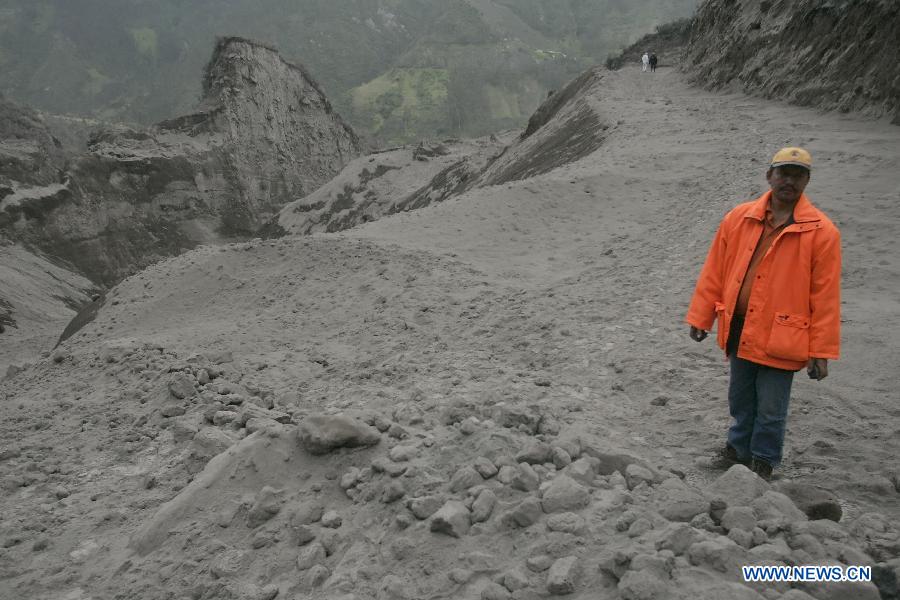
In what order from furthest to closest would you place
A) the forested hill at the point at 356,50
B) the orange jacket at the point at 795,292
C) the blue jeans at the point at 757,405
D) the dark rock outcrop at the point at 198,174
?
the forested hill at the point at 356,50 < the dark rock outcrop at the point at 198,174 < the blue jeans at the point at 757,405 < the orange jacket at the point at 795,292

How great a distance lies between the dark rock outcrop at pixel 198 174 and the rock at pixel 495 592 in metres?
24.0

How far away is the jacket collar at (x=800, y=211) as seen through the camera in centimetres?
243

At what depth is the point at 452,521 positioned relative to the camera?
1.97 metres

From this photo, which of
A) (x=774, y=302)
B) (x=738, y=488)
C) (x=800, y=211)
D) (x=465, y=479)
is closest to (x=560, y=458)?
(x=465, y=479)

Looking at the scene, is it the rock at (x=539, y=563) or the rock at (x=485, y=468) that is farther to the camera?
the rock at (x=485, y=468)

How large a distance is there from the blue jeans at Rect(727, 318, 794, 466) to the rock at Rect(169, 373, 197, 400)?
349 cm

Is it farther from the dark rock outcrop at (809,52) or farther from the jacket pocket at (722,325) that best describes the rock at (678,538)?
the dark rock outcrop at (809,52)

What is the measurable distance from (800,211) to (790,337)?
53 cm

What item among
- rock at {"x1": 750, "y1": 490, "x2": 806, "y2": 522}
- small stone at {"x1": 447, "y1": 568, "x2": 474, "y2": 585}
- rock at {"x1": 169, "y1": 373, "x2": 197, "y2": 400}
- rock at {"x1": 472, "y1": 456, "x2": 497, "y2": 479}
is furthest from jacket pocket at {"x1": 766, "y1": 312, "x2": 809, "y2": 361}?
rock at {"x1": 169, "y1": 373, "x2": 197, "y2": 400}

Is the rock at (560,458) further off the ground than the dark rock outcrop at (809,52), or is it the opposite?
the dark rock outcrop at (809,52)

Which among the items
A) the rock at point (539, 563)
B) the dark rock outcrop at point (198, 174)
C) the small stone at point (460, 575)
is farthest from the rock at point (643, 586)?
the dark rock outcrop at point (198, 174)

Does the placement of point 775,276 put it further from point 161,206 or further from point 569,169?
point 161,206

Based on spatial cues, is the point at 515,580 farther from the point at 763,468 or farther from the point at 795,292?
the point at 795,292

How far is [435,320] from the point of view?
536 centimetres
